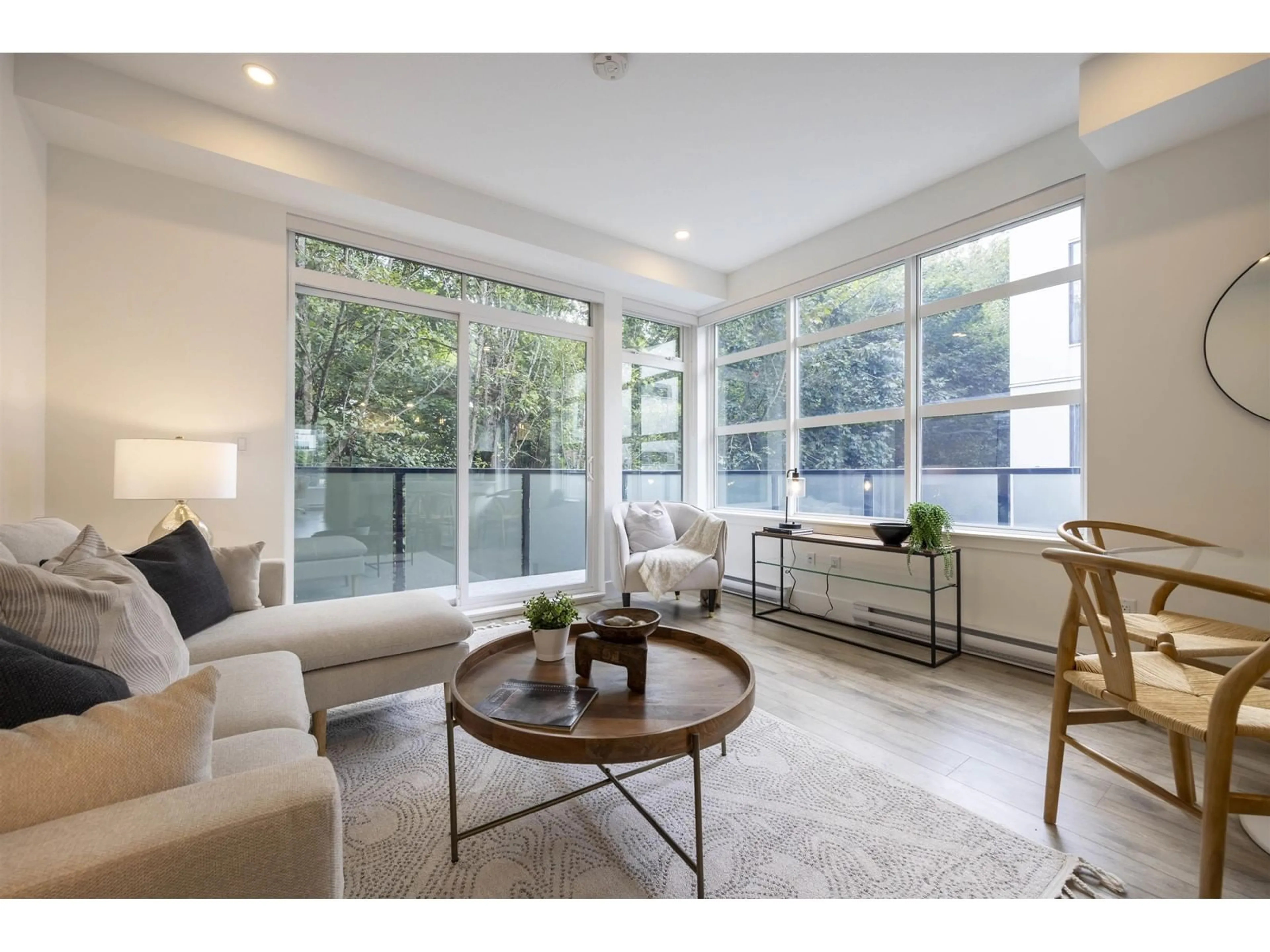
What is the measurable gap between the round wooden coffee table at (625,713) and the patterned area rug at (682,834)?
0.06 meters

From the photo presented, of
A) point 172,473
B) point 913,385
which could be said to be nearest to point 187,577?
point 172,473

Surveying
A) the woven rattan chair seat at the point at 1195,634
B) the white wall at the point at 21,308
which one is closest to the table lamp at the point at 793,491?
the woven rattan chair seat at the point at 1195,634

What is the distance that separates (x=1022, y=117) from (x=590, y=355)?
2.93 metres

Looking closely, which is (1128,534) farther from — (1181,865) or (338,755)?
(338,755)

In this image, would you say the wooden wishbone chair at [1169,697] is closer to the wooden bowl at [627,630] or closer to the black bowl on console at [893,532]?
the wooden bowl at [627,630]

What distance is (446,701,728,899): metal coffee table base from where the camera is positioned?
1.20 metres

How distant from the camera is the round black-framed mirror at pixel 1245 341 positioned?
2.03m

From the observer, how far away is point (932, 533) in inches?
115

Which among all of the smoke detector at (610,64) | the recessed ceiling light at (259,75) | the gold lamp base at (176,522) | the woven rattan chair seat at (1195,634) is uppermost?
the recessed ceiling light at (259,75)

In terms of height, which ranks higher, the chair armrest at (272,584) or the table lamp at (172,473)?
the table lamp at (172,473)

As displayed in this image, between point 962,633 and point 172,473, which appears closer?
point 172,473

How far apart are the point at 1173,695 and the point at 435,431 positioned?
3563mm

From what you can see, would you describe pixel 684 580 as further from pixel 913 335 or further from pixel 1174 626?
pixel 1174 626
